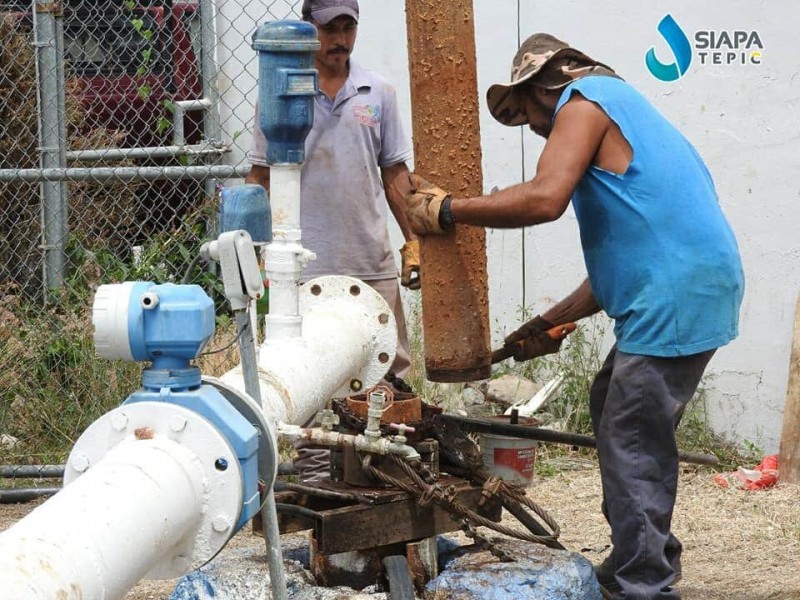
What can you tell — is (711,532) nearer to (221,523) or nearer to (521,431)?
(521,431)

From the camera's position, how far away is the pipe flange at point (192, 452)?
239 cm

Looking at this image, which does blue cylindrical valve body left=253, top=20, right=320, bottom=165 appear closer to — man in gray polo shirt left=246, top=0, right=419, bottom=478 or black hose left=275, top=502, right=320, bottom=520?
black hose left=275, top=502, right=320, bottom=520

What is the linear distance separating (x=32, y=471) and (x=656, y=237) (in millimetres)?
3398

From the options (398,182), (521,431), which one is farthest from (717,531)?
(398,182)

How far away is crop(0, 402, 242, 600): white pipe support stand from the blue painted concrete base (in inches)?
61.0

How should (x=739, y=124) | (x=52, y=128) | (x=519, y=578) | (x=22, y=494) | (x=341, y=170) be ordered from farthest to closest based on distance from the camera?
(x=52, y=128), (x=739, y=124), (x=22, y=494), (x=341, y=170), (x=519, y=578)

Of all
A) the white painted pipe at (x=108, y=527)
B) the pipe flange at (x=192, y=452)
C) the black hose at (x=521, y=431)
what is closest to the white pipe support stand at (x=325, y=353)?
the black hose at (x=521, y=431)

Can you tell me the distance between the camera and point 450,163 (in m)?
4.04

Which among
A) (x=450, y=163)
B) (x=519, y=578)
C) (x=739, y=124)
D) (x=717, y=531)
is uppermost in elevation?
(x=739, y=124)

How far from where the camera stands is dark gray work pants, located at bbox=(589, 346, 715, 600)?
3982 mm

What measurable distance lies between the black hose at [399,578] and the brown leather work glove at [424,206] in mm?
1004

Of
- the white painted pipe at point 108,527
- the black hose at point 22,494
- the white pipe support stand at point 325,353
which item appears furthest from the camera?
the black hose at point 22,494

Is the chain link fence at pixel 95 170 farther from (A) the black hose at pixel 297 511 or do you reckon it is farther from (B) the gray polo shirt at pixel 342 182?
(A) the black hose at pixel 297 511

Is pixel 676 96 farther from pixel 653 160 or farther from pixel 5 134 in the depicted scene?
pixel 5 134
